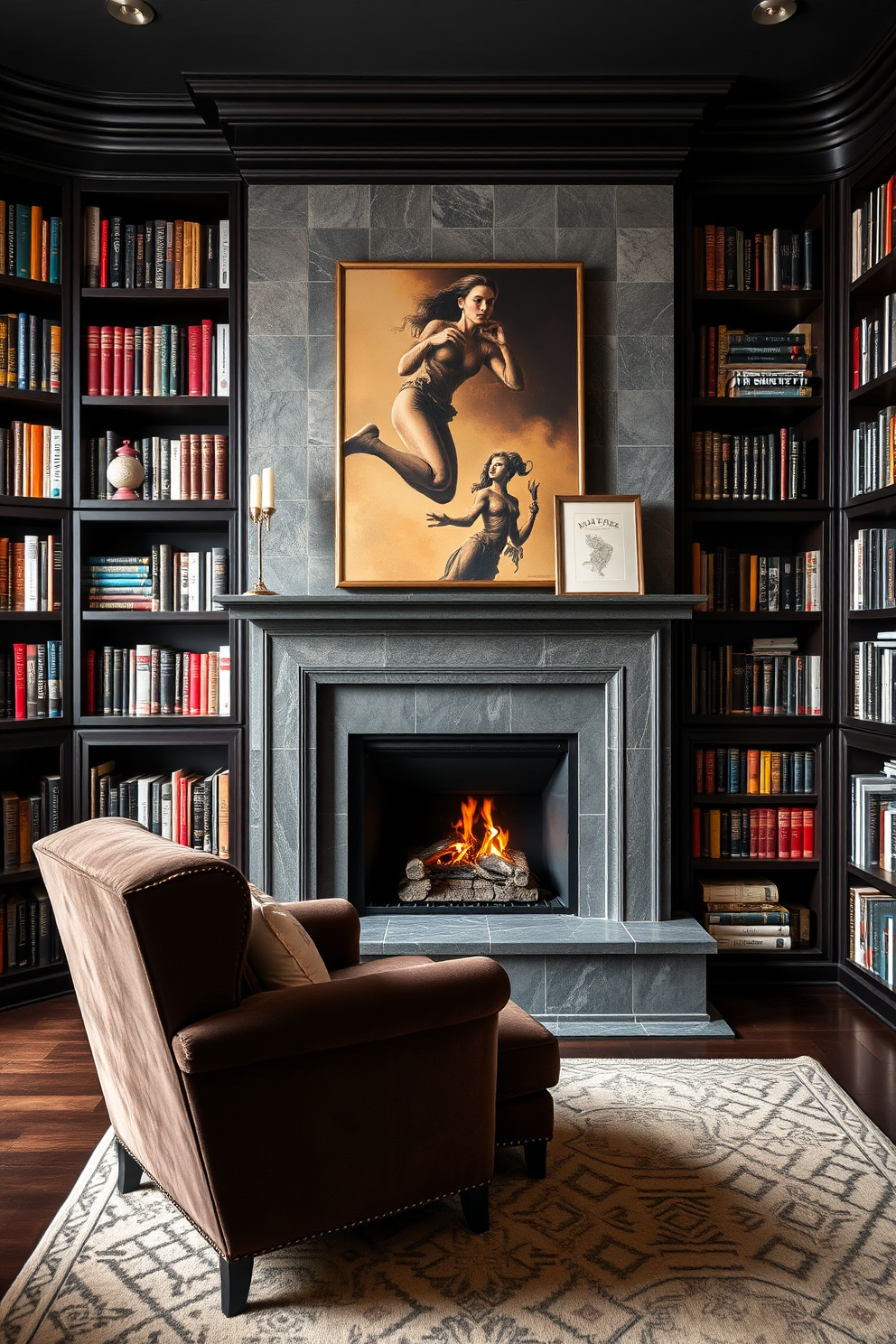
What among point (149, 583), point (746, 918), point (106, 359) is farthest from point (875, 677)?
point (106, 359)

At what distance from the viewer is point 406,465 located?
353 cm

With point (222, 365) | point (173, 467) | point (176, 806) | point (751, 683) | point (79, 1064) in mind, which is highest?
point (222, 365)

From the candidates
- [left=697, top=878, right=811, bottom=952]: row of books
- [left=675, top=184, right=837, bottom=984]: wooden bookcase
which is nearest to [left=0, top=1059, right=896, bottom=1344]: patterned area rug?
[left=697, top=878, right=811, bottom=952]: row of books

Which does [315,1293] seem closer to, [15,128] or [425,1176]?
[425,1176]

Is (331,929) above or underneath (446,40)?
underneath

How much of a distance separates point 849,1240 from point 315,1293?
44.2 inches

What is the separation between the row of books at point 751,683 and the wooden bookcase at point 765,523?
54 mm

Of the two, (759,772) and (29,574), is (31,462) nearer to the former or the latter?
(29,574)

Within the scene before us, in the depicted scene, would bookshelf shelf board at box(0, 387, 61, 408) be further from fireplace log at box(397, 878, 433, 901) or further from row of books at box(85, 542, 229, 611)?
fireplace log at box(397, 878, 433, 901)

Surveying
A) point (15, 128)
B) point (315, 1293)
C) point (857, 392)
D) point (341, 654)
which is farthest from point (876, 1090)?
point (15, 128)

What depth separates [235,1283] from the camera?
1816 mm

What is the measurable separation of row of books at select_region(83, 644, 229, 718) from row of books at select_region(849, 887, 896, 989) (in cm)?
253

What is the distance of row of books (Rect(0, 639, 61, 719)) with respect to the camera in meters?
3.58

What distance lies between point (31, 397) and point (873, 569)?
321cm
